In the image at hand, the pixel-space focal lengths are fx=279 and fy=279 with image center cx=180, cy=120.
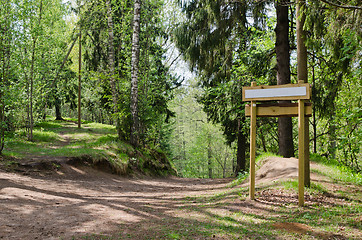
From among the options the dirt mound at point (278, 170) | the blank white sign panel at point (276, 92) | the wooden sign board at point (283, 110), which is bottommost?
the dirt mound at point (278, 170)

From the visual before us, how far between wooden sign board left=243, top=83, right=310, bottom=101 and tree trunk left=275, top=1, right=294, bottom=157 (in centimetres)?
440

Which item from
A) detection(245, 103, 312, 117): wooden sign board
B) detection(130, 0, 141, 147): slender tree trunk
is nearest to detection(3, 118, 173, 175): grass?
detection(130, 0, 141, 147): slender tree trunk

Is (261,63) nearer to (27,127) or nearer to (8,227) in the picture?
(8,227)

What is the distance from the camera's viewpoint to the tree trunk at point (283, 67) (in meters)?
10.1

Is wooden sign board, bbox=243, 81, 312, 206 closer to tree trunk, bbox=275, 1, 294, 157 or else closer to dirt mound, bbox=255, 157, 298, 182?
dirt mound, bbox=255, 157, 298, 182

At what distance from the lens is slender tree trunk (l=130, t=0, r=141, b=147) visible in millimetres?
12676

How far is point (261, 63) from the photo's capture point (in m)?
11.7

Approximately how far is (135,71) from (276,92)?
8.06 m

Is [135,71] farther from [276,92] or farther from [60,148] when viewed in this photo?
[276,92]

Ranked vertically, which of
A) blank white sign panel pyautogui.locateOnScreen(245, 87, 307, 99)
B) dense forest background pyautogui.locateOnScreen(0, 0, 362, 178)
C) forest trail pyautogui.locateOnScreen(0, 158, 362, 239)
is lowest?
forest trail pyautogui.locateOnScreen(0, 158, 362, 239)

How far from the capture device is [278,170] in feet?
26.7

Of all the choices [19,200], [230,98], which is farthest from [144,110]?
[19,200]

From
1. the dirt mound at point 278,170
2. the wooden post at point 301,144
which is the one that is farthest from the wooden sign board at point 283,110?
the dirt mound at point 278,170

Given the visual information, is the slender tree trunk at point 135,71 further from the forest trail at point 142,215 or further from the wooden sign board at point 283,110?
the wooden sign board at point 283,110
